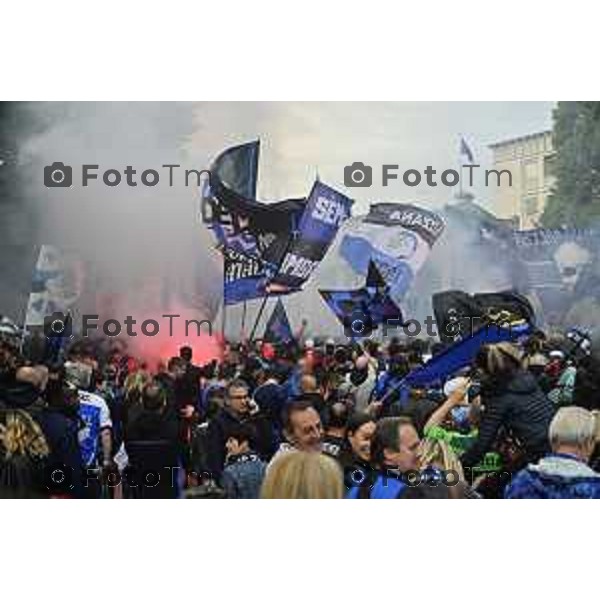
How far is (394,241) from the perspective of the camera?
254 inches

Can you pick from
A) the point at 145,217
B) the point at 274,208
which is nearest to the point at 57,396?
the point at 145,217

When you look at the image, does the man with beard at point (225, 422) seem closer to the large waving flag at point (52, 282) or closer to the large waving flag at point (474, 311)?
the large waving flag at point (52, 282)

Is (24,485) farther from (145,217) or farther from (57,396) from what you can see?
(145,217)

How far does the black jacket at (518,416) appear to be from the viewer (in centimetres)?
636

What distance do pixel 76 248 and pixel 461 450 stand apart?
2.15 meters

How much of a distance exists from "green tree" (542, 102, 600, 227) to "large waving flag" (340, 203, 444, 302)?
59 centimetres

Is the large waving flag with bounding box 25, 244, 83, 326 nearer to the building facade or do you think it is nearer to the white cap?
the white cap

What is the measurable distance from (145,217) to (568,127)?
7.00 feet

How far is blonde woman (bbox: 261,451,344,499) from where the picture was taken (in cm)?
633

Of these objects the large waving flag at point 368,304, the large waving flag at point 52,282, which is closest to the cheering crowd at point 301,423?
the large waving flag at point 368,304

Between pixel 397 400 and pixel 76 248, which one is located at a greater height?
pixel 76 248

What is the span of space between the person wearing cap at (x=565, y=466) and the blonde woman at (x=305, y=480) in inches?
33.6
